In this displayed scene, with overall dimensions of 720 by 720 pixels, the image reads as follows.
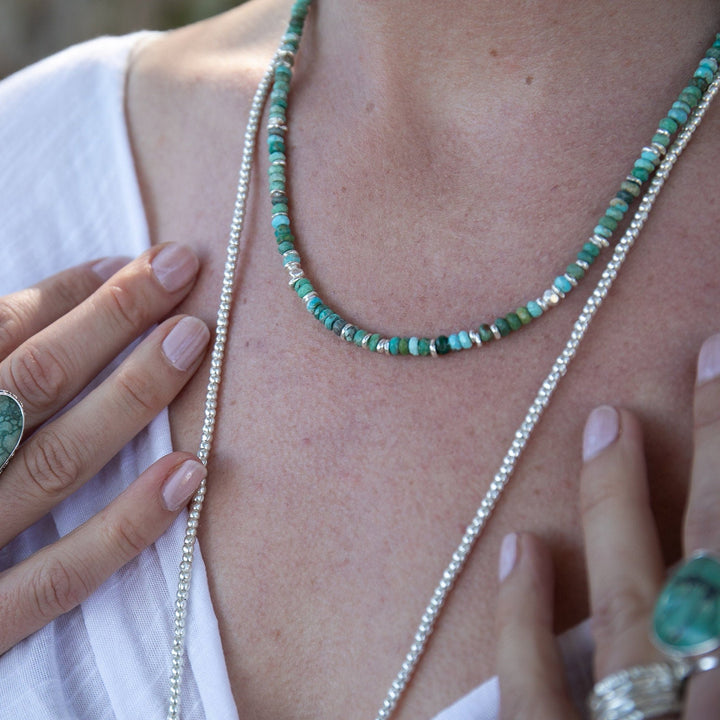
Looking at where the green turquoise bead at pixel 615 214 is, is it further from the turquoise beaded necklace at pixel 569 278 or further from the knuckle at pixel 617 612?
the knuckle at pixel 617 612

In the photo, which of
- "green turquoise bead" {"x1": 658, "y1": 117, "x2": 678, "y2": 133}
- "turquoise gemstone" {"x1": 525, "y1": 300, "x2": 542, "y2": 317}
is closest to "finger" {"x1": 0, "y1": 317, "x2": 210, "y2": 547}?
"turquoise gemstone" {"x1": 525, "y1": 300, "x2": 542, "y2": 317}

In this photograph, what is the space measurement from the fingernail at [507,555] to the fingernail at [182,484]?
1.24ft

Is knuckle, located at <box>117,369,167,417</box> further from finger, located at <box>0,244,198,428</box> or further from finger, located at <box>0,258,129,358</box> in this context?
finger, located at <box>0,258,129,358</box>

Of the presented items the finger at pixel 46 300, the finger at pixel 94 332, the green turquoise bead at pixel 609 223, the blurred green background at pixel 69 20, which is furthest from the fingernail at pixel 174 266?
the blurred green background at pixel 69 20

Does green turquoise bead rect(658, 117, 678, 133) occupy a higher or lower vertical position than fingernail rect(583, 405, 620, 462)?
higher

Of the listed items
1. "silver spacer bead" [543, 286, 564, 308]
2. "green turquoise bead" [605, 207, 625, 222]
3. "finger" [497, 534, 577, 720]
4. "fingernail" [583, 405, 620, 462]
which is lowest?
"finger" [497, 534, 577, 720]

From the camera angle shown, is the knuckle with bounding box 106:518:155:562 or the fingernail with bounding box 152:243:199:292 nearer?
the knuckle with bounding box 106:518:155:562

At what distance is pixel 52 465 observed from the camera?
38.5 inches

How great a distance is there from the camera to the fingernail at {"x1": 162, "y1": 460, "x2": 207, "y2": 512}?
95cm

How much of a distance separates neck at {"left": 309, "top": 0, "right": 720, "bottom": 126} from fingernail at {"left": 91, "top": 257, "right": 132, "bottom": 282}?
1.60 ft

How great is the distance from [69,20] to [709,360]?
10.5 ft

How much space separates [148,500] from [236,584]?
5.6 inches

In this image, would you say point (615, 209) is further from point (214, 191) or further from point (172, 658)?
point (172, 658)

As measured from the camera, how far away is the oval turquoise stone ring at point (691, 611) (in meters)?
0.62
